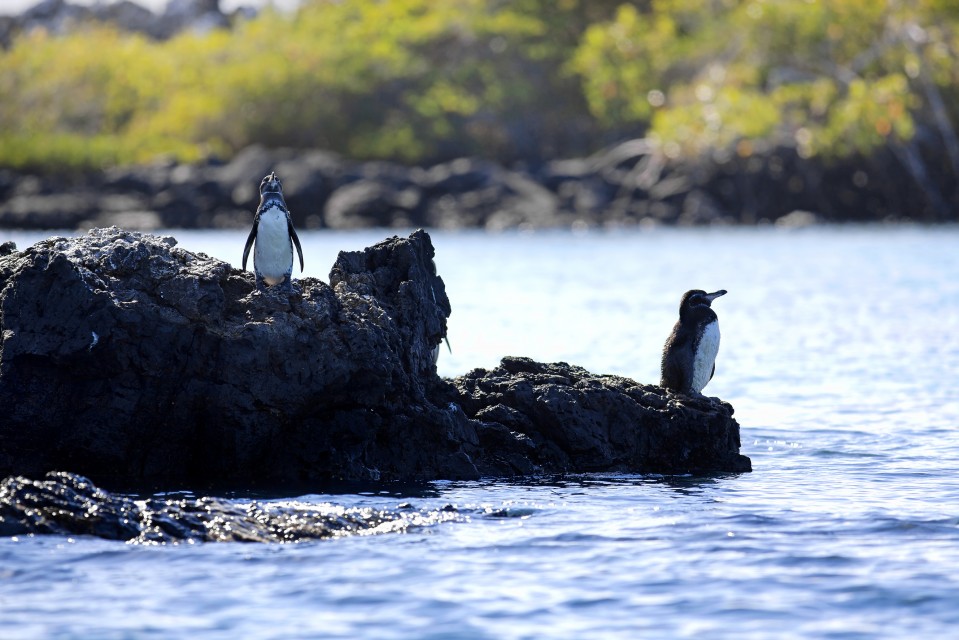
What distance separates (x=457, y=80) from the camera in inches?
2616

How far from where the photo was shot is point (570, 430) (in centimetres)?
1048

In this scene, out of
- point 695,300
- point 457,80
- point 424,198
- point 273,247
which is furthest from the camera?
point 457,80

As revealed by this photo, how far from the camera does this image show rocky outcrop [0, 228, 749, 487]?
9.68 meters

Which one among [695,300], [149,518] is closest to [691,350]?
[695,300]

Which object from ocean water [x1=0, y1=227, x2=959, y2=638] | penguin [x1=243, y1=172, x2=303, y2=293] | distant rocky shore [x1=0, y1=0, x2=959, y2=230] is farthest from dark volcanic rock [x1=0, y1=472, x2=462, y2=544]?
distant rocky shore [x1=0, y1=0, x2=959, y2=230]

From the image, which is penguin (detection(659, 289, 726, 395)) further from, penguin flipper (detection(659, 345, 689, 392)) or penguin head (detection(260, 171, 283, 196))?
penguin head (detection(260, 171, 283, 196))

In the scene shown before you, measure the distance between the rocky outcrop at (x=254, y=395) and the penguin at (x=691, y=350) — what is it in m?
0.66

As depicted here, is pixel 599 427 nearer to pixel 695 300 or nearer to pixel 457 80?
pixel 695 300

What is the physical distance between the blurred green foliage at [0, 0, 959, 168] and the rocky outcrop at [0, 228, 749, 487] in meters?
40.1

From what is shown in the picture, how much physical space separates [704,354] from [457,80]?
5631cm

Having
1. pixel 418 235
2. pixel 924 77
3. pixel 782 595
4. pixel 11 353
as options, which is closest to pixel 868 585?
pixel 782 595

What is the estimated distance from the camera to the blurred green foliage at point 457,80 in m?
51.0

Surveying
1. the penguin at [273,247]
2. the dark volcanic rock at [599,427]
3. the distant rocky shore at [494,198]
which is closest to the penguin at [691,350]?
the dark volcanic rock at [599,427]

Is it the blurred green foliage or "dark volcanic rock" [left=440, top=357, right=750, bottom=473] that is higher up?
the blurred green foliage
